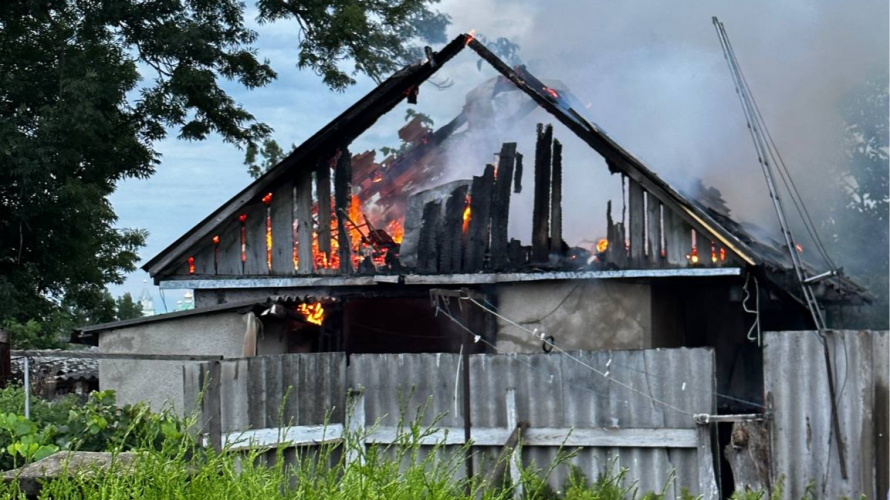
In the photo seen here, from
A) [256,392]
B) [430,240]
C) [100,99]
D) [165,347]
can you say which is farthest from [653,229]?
[100,99]

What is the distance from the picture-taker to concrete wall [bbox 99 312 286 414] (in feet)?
47.2

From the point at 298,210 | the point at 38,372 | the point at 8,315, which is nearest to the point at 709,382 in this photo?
the point at 298,210

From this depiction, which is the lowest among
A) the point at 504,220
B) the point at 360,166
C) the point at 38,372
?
the point at 38,372

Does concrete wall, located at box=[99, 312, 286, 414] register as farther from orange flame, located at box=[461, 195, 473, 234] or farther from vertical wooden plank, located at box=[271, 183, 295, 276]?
orange flame, located at box=[461, 195, 473, 234]

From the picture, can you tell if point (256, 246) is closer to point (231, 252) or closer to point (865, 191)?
point (231, 252)

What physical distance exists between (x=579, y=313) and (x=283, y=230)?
4.62 meters

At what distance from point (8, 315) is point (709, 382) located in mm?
16408

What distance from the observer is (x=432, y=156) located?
17.2 meters

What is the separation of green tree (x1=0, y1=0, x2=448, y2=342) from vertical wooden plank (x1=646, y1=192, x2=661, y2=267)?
12.8 meters

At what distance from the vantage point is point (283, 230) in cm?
1593

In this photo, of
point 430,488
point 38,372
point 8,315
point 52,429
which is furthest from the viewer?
point 8,315

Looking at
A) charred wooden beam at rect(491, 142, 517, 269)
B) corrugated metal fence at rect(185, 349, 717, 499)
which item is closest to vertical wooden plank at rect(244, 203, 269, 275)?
charred wooden beam at rect(491, 142, 517, 269)

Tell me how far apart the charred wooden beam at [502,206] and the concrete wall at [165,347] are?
3407 millimetres

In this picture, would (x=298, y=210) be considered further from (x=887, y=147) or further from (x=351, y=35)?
(x=887, y=147)
